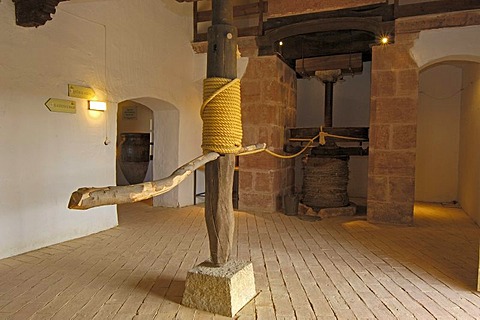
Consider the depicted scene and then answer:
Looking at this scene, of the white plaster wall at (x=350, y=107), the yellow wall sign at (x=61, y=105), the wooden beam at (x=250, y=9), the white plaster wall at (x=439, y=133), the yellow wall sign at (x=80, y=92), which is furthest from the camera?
the white plaster wall at (x=350, y=107)

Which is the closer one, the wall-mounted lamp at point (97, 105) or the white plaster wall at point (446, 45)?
the wall-mounted lamp at point (97, 105)

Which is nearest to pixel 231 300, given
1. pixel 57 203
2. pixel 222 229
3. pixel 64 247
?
pixel 222 229

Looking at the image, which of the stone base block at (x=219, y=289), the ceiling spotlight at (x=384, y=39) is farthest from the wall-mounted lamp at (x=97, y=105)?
the ceiling spotlight at (x=384, y=39)

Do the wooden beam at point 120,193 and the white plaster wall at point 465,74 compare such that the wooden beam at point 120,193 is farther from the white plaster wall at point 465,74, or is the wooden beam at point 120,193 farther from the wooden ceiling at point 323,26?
the white plaster wall at point 465,74

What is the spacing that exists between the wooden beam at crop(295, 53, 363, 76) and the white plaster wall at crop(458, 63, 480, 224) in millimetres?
1606

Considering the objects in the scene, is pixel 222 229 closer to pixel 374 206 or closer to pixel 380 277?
pixel 380 277

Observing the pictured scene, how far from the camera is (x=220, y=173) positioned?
2139 millimetres

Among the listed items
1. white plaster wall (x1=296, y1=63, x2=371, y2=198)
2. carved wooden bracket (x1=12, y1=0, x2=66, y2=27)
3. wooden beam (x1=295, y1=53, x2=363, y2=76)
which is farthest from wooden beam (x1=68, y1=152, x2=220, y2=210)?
white plaster wall (x1=296, y1=63, x2=371, y2=198)

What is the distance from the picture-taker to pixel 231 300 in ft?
6.52

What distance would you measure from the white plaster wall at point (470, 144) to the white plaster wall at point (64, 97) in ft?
13.5

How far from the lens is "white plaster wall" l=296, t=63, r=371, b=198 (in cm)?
633

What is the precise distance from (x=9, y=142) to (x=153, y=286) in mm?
1756

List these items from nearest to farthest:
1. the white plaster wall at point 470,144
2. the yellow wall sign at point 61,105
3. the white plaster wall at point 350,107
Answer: the yellow wall sign at point 61,105
the white plaster wall at point 470,144
the white plaster wall at point 350,107

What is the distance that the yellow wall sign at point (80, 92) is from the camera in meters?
3.57
